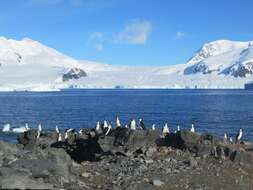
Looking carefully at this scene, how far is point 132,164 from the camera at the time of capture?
23578mm

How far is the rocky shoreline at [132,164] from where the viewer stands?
1930cm

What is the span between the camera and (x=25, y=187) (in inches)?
659

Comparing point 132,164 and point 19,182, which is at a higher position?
point 19,182

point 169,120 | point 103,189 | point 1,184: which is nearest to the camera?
point 1,184

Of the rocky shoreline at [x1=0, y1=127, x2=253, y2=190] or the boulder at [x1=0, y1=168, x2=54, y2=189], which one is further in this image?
the rocky shoreline at [x1=0, y1=127, x2=253, y2=190]

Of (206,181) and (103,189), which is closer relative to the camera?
(103,189)

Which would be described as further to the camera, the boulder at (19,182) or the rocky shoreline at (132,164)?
the rocky shoreline at (132,164)

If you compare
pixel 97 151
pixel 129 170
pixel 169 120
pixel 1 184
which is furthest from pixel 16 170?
pixel 169 120

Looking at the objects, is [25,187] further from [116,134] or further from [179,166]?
[116,134]

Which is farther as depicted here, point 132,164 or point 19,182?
point 132,164

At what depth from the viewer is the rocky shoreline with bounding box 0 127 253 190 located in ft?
63.3

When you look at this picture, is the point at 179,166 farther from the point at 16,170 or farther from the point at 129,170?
the point at 16,170

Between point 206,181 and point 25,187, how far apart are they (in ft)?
24.3

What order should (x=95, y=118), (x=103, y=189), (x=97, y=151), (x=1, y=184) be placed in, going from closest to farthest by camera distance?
(x=1, y=184) < (x=103, y=189) < (x=97, y=151) < (x=95, y=118)
